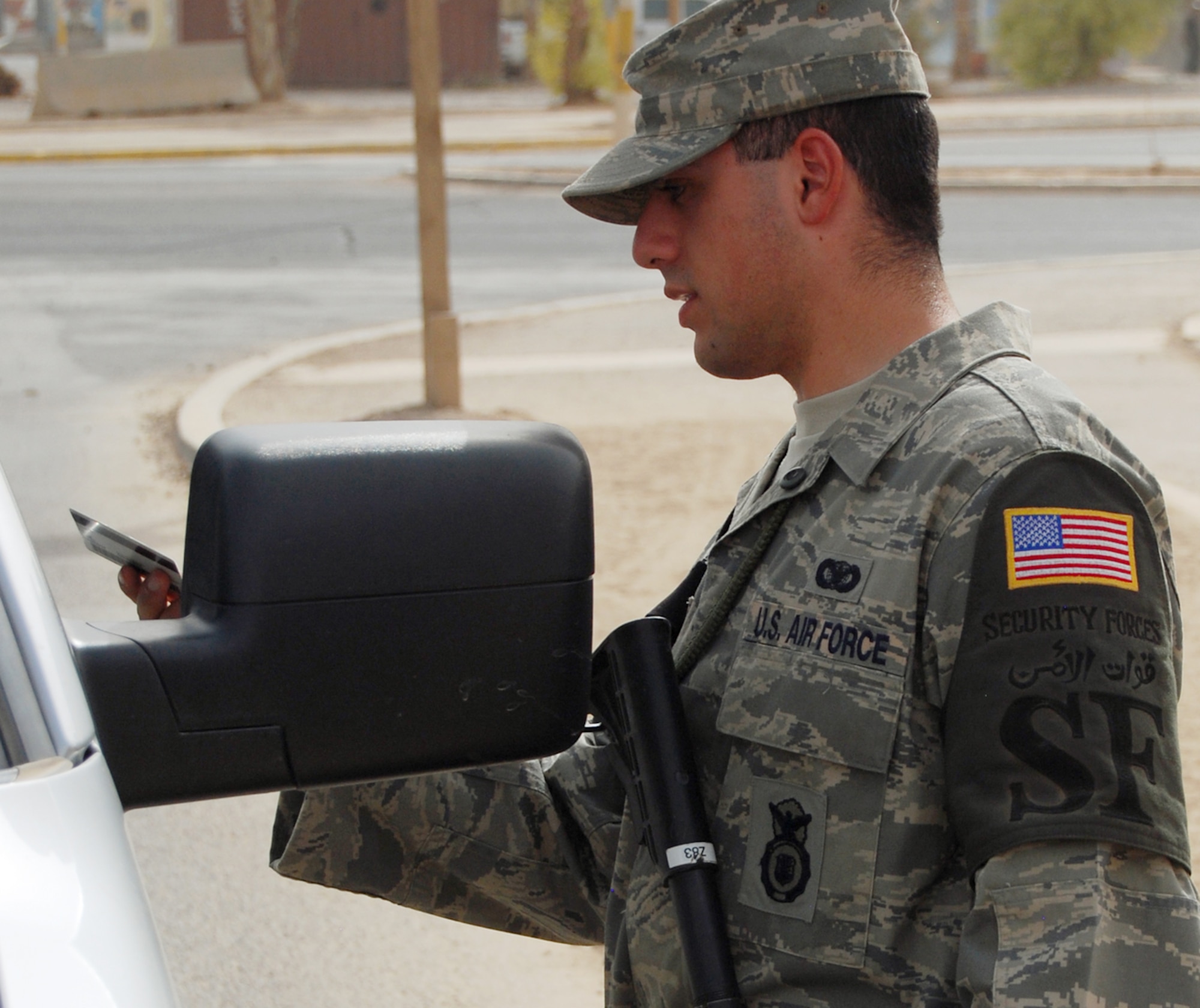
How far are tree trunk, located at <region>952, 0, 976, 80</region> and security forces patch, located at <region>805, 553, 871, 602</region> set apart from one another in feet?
129

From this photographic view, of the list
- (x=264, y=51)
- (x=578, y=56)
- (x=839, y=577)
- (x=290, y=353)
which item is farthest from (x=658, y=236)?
(x=578, y=56)

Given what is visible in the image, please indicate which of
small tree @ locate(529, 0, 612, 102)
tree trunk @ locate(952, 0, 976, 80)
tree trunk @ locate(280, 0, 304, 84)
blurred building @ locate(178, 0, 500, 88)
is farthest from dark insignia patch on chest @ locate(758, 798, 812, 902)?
blurred building @ locate(178, 0, 500, 88)

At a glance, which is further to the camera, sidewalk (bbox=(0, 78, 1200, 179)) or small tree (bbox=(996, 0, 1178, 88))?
small tree (bbox=(996, 0, 1178, 88))

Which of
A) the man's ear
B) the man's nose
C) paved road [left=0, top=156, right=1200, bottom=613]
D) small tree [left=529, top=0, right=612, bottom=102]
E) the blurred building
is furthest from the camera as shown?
the blurred building

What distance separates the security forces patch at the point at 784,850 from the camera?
4.94 feet

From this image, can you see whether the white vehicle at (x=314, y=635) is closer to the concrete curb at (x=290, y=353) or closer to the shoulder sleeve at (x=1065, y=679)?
the shoulder sleeve at (x=1065, y=679)

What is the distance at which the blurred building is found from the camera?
40.1 meters

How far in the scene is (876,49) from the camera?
5.28 ft

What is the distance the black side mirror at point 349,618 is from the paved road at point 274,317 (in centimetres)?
205

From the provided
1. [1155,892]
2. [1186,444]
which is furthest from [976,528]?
[1186,444]

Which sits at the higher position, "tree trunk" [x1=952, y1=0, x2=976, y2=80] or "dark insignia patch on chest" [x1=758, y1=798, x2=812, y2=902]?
"tree trunk" [x1=952, y1=0, x2=976, y2=80]

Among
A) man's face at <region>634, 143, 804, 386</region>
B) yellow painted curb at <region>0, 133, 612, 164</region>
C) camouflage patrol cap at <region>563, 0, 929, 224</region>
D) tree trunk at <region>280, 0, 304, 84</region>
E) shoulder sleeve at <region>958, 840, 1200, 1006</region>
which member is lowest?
yellow painted curb at <region>0, 133, 612, 164</region>

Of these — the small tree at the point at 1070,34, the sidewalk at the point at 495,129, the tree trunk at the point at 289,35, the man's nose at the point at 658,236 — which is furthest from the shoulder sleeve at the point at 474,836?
the small tree at the point at 1070,34

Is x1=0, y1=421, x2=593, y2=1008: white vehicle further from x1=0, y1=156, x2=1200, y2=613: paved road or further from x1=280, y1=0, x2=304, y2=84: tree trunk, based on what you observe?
x1=280, y1=0, x2=304, y2=84: tree trunk
